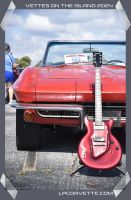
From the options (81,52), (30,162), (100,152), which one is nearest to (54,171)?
Answer: (30,162)

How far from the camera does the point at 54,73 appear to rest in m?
4.45

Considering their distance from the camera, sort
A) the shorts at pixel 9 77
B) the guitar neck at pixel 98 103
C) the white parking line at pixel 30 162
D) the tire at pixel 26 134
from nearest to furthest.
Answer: the guitar neck at pixel 98 103
the white parking line at pixel 30 162
the tire at pixel 26 134
the shorts at pixel 9 77

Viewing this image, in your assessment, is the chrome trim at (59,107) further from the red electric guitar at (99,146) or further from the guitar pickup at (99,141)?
the guitar pickup at (99,141)

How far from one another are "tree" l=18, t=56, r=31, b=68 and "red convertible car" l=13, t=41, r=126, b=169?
62 mm

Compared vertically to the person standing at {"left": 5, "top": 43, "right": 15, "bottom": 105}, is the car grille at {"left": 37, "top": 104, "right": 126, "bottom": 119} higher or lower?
lower

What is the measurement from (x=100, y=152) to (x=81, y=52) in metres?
1.41

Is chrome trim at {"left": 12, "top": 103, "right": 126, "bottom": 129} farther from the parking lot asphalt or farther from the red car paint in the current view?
the parking lot asphalt

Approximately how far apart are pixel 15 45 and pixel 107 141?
3.41 ft

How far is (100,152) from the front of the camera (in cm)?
383

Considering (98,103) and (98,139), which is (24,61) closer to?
(98,103)

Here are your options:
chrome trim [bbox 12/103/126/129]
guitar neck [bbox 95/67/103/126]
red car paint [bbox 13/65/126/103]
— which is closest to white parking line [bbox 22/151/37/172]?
chrome trim [bbox 12/103/126/129]

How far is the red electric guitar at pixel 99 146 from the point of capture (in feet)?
12.6

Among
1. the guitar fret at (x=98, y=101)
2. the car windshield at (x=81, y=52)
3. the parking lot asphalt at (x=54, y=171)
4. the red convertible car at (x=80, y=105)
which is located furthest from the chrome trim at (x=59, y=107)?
the car windshield at (x=81, y=52)

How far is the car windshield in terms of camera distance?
189 inches
